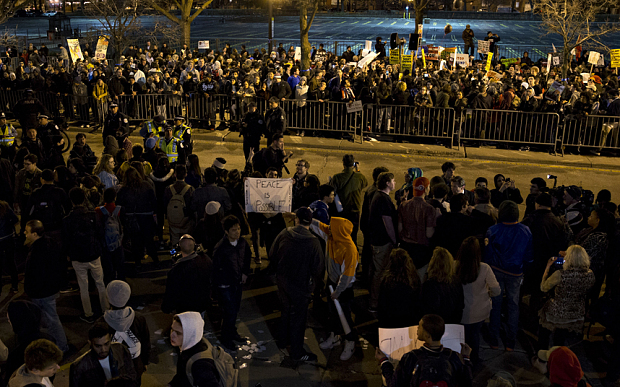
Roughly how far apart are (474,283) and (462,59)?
64.4 ft

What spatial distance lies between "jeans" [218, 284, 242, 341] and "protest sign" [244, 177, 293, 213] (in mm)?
2198

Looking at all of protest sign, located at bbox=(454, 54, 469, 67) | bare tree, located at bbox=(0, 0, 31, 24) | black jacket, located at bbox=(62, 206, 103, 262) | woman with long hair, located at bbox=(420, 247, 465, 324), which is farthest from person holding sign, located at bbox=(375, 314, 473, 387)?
protest sign, located at bbox=(454, 54, 469, 67)

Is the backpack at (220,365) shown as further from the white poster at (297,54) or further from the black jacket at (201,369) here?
the white poster at (297,54)

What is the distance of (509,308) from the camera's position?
23.4ft

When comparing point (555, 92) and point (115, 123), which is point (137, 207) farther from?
point (555, 92)

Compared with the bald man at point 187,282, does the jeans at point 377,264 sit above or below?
below

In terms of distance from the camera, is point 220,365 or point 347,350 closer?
point 220,365

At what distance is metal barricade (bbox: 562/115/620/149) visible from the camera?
51.9 feet

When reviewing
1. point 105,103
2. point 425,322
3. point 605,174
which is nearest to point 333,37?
point 105,103

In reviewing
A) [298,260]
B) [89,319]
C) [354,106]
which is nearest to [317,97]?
[354,106]

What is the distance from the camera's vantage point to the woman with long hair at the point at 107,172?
9.25m

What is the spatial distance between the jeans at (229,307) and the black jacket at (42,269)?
6.12 feet

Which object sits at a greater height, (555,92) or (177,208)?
(555,92)

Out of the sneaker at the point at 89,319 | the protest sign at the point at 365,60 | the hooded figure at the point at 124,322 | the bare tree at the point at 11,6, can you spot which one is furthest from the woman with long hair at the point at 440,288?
the protest sign at the point at 365,60
